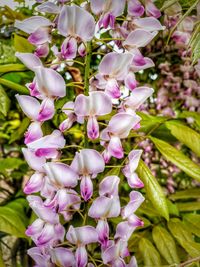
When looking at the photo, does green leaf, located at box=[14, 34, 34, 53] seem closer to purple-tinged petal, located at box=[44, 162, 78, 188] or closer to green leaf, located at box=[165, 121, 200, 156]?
green leaf, located at box=[165, 121, 200, 156]

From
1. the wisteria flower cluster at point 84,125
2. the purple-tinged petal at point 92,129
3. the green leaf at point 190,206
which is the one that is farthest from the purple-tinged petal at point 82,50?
the green leaf at point 190,206

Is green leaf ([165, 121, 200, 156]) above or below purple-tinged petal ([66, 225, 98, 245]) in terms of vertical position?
below

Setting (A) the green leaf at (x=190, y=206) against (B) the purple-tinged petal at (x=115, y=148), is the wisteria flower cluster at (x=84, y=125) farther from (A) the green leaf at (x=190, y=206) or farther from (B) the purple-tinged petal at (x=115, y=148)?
(A) the green leaf at (x=190, y=206)

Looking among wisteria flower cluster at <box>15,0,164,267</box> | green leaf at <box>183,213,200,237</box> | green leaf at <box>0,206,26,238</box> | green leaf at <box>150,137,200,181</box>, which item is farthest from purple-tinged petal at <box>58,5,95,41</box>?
green leaf at <box>183,213,200,237</box>

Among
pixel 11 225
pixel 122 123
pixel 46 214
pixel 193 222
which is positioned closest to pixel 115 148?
pixel 122 123

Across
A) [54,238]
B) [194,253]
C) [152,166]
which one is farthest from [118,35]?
[152,166]

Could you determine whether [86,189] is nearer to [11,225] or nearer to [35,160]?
[35,160]
